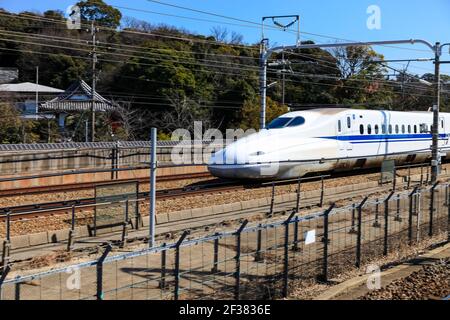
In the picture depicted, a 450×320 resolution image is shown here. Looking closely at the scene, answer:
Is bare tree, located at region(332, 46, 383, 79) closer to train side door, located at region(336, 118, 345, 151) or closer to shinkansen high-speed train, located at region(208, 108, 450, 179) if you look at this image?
shinkansen high-speed train, located at region(208, 108, 450, 179)

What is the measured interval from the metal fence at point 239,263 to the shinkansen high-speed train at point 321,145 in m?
6.99

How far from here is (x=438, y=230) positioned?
12.3 metres

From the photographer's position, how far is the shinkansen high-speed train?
1789cm

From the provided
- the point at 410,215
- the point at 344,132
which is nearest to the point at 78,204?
the point at 410,215

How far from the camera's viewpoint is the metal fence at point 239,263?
20.8 ft

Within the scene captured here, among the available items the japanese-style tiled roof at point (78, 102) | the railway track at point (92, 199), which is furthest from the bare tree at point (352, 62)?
the railway track at point (92, 199)

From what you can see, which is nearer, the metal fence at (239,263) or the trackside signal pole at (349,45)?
the metal fence at (239,263)

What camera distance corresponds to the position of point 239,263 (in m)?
6.91

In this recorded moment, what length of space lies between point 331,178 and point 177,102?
2124 cm

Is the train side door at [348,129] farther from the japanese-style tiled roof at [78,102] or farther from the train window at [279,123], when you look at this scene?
the japanese-style tiled roof at [78,102]

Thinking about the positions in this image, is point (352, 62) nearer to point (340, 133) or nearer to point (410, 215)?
point (340, 133)
